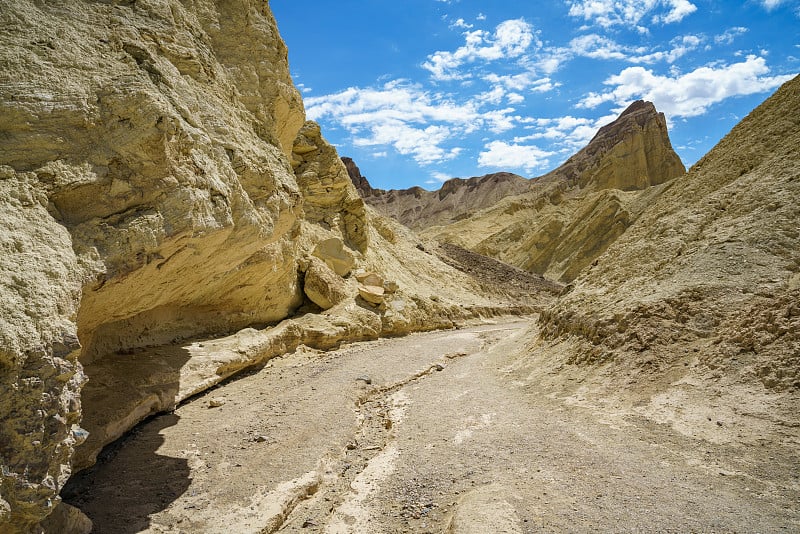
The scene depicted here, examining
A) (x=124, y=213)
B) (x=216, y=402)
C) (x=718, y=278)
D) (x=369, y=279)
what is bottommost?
(x=216, y=402)

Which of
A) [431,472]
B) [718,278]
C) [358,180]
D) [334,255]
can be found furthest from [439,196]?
[431,472]

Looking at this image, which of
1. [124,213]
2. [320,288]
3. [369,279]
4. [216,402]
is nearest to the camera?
[124,213]

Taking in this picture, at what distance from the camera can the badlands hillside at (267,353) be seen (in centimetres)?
368

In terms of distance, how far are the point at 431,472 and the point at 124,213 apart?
168 inches

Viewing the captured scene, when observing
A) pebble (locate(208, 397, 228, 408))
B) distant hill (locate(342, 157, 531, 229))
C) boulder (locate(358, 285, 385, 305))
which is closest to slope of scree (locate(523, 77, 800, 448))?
pebble (locate(208, 397, 228, 408))

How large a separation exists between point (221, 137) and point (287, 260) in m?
5.29

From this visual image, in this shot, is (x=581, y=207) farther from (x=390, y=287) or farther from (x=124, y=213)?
(x=124, y=213)

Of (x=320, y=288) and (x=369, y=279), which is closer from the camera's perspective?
(x=320, y=288)

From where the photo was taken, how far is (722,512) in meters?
3.49

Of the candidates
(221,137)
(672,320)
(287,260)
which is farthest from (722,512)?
(287,260)

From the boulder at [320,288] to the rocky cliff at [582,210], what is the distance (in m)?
30.1

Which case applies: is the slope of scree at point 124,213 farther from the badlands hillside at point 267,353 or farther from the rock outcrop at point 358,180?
the rock outcrop at point 358,180

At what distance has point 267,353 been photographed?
404 inches

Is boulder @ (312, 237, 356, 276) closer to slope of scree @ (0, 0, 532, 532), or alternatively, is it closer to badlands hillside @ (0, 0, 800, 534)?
slope of scree @ (0, 0, 532, 532)
